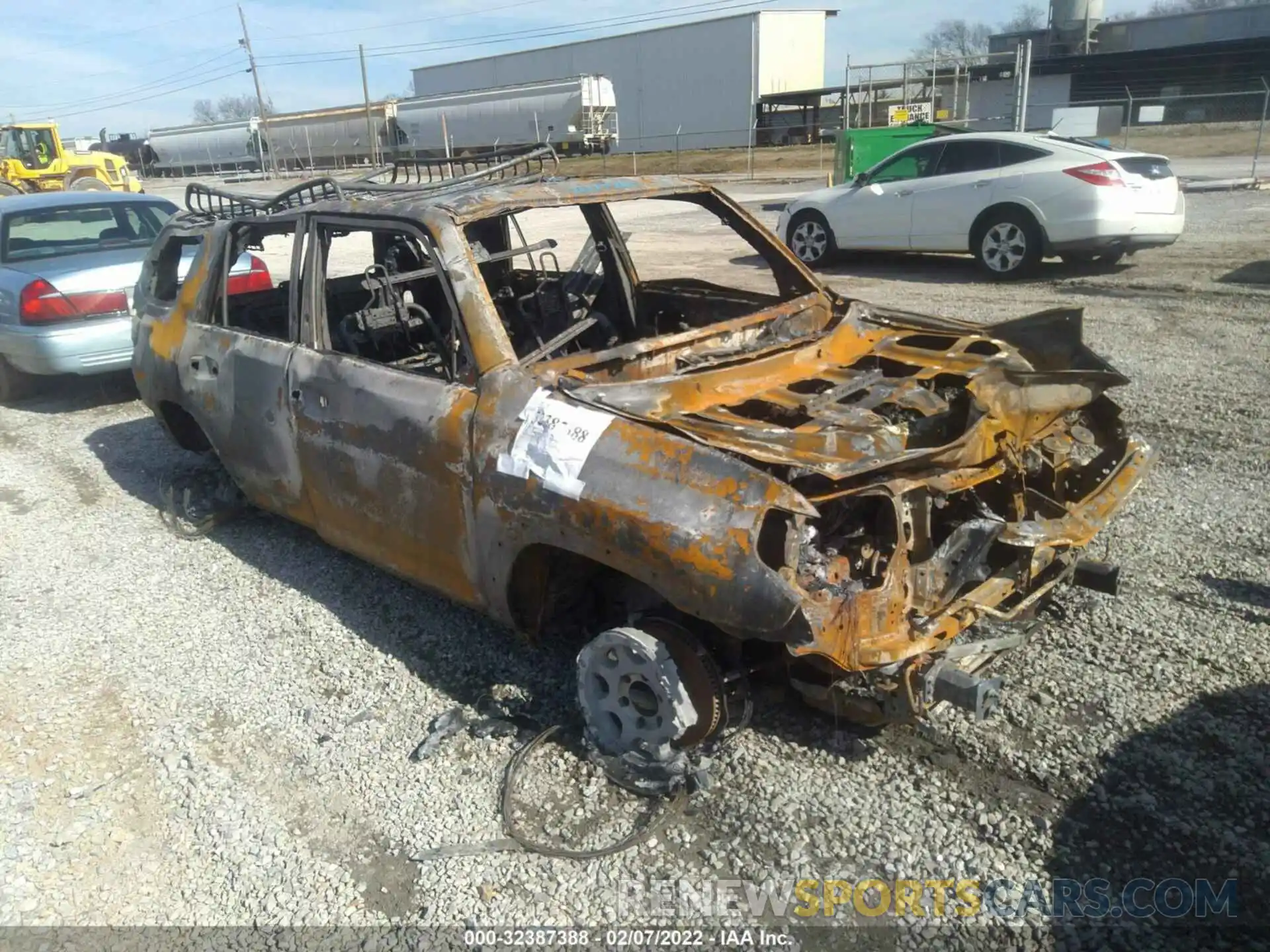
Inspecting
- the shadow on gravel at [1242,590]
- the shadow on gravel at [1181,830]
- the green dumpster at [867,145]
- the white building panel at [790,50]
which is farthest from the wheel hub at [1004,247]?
the white building panel at [790,50]

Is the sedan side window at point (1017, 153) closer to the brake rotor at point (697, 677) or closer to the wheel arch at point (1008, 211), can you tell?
the wheel arch at point (1008, 211)

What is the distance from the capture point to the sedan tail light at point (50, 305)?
729 centimetres

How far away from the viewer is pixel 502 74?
5081 centimetres

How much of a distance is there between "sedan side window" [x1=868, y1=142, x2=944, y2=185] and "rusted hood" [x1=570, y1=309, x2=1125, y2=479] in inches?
323

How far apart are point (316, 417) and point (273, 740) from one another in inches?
51.4

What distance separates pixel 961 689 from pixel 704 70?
139ft

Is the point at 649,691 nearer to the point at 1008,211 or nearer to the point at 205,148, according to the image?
the point at 1008,211

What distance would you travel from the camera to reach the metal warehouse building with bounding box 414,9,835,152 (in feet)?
130

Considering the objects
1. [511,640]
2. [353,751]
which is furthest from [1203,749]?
→ [353,751]

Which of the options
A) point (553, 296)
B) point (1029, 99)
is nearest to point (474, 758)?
point (553, 296)

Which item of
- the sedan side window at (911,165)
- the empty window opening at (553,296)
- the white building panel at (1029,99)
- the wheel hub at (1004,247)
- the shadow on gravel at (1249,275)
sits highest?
the white building panel at (1029,99)

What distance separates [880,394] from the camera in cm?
346

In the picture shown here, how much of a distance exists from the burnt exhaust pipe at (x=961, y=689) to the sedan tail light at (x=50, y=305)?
7.13 m

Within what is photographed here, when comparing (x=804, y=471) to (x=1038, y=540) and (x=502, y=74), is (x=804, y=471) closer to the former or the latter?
(x=1038, y=540)
